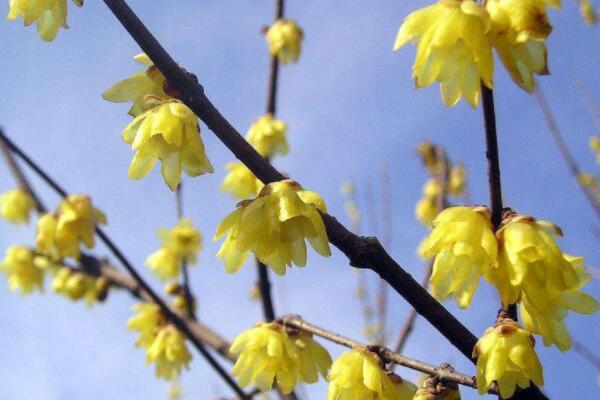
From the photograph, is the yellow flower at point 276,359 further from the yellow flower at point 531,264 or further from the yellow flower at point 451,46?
the yellow flower at point 451,46

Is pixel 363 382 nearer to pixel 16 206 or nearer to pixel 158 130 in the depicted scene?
pixel 158 130

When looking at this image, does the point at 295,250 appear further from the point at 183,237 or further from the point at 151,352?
the point at 183,237

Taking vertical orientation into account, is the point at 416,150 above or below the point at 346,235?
above

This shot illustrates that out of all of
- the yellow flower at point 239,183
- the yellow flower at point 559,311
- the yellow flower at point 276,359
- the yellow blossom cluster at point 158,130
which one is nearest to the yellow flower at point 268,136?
the yellow flower at point 239,183

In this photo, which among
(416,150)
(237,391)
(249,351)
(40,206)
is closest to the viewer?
(249,351)

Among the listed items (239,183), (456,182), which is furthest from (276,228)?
(456,182)

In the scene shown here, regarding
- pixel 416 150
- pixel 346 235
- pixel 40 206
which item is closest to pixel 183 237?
pixel 40 206

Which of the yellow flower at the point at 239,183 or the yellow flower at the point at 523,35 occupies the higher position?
the yellow flower at the point at 239,183
